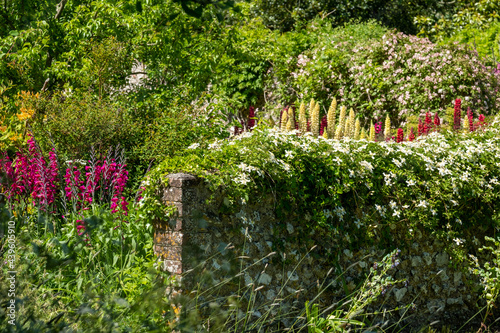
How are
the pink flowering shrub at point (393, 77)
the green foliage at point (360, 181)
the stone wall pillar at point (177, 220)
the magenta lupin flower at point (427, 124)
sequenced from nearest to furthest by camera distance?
the stone wall pillar at point (177, 220) → the green foliage at point (360, 181) → the magenta lupin flower at point (427, 124) → the pink flowering shrub at point (393, 77)

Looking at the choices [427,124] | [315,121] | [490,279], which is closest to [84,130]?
[315,121]

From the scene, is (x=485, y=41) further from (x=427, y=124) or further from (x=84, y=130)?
(x=84, y=130)

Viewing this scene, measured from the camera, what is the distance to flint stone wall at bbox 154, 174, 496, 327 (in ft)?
10.7

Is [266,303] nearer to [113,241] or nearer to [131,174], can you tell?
[113,241]

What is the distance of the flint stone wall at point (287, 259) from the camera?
3270mm

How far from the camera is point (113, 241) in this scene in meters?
3.50

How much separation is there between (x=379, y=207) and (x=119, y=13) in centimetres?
445

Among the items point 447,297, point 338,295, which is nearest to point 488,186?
point 447,297

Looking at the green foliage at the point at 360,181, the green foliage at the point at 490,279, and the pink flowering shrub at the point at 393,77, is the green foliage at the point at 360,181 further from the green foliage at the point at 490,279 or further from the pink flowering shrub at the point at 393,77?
the pink flowering shrub at the point at 393,77

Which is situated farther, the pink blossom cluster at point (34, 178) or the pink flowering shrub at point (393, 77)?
the pink flowering shrub at point (393, 77)

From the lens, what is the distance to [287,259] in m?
3.67

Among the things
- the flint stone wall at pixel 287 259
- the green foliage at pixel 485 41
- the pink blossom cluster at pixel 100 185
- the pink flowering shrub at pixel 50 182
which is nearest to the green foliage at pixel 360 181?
the flint stone wall at pixel 287 259

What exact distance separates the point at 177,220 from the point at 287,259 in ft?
2.96

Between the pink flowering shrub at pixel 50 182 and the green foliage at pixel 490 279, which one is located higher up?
the pink flowering shrub at pixel 50 182
